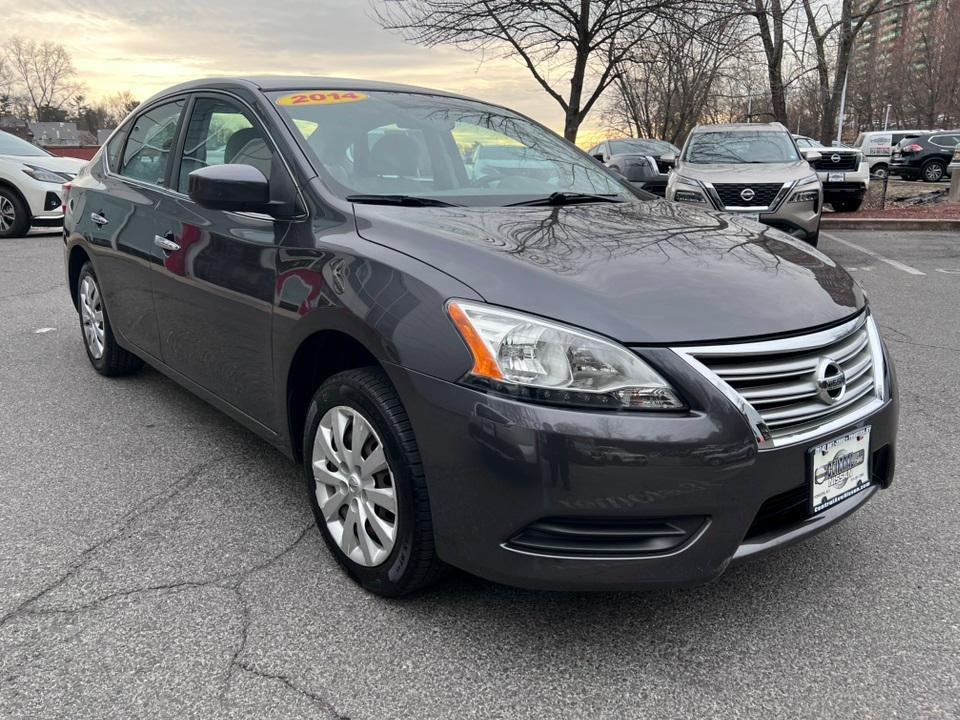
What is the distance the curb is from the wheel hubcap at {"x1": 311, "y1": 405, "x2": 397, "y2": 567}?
12.5 m

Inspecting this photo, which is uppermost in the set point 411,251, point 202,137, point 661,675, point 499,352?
point 202,137

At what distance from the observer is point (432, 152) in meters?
3.23

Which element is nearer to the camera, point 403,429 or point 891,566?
point 403,429

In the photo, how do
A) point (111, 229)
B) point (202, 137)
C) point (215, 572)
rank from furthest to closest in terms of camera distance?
point (111, 229) < point (202, 137) < point (215, 572)

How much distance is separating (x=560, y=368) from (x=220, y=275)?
1.60 m

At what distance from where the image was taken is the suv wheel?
24797mm

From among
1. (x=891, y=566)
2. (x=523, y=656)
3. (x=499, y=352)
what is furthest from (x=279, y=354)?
(x=891, y=566)

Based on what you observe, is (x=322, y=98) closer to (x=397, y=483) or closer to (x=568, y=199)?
(x=568, y=199)

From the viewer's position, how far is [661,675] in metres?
2.10

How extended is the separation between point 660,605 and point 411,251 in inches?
50.8

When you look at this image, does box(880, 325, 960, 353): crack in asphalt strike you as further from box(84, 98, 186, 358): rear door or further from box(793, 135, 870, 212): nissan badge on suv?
box(793, 135, 870, 212): nissan badge on suv

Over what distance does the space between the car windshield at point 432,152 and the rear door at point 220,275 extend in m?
0.21

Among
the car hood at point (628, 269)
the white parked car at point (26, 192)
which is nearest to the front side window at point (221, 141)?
the car hood at point (628, 269)

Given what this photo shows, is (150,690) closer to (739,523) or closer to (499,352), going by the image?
(499,352)
